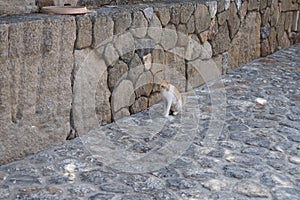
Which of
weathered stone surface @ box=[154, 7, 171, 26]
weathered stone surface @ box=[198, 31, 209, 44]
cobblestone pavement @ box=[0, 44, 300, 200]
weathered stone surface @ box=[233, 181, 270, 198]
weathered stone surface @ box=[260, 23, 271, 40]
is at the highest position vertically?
weathered stone surface @ box=[154, 7, 171, 26]

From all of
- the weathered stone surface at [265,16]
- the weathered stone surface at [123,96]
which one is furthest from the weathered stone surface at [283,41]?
the weathered stone surface at [123,96]

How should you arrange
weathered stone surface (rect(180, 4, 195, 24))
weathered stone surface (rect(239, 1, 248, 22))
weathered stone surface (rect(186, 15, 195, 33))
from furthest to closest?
weathered stone surface (rect(239, 1, 248, 22)) < weathered stone surface (rect(186, 15, 195, 33)) < weathered stone surface (rect(180, 4, 195, 24))

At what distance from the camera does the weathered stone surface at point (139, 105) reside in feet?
11.8

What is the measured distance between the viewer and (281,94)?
168 inches

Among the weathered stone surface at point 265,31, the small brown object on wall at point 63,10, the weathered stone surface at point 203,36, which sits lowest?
the weathered stone surface at point 265,31

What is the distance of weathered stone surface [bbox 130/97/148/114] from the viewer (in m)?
3.61

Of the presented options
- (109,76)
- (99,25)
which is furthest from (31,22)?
(109,76)

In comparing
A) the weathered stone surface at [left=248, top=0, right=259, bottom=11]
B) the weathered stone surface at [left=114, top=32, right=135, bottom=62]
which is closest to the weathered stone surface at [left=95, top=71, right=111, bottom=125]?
the weathered stone surface at [left=114, top=32, right=135, bottom=62]

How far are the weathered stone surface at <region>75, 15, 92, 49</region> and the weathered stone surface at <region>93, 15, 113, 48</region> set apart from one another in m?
0.06

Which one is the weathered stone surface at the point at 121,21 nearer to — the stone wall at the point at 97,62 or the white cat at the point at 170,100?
the stone wall at the point at 97,62

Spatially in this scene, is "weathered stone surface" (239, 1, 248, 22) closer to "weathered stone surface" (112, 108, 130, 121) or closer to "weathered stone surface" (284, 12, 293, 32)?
"weathered stone surface" (284, 12, 293, 32)

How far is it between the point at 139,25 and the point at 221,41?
158 cm

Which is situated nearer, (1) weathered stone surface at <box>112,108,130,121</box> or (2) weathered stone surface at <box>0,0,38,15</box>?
(2) weathered stone surface at <box>0,0,38,15</box>

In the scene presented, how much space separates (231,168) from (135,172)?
0.57 m
